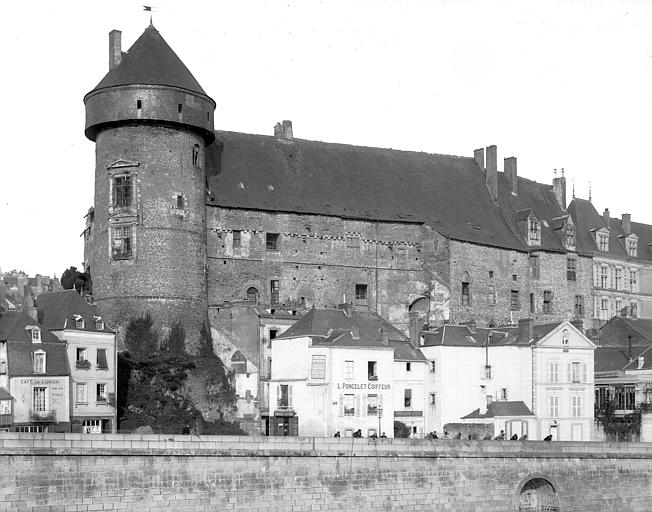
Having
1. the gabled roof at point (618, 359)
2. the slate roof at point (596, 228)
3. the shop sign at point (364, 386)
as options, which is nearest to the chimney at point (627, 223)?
the slate roof at point (596, 228)

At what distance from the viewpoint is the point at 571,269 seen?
2768 inches

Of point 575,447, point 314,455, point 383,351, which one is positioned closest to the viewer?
point 314,455

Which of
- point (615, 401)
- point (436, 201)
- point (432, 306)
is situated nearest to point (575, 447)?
point (615, 401)

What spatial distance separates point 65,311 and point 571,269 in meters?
31.8

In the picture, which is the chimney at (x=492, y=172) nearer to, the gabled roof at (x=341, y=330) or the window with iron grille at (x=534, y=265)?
the window with iron grille at (x=534, y=265)

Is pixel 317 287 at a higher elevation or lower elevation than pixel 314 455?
higher

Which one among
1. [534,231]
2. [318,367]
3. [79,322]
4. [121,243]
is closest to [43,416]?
[79,322]

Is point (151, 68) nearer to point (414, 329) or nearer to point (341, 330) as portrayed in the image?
point (341, 330)

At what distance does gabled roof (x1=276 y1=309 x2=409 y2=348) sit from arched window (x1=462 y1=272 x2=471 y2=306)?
8.25 meters

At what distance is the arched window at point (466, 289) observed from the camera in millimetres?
63750

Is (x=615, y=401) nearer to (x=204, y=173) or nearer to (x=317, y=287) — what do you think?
(x=317, y=287)

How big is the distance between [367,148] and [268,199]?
948 cm

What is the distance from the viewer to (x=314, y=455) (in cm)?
3838

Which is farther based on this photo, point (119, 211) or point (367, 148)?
point (367, 148)
